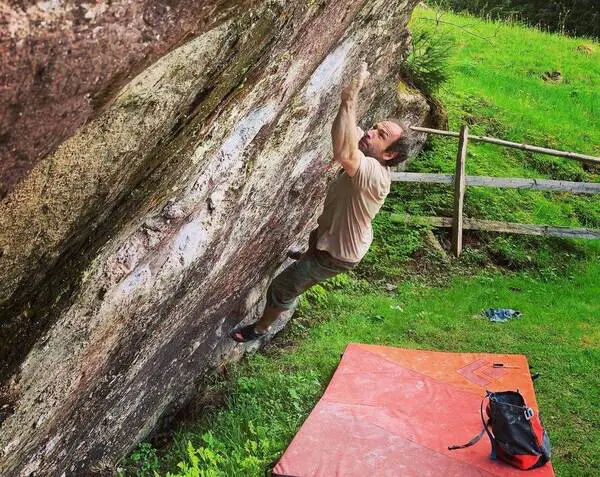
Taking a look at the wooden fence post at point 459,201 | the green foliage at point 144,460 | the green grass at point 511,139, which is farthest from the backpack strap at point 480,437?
the wooden fence post at point 459,201

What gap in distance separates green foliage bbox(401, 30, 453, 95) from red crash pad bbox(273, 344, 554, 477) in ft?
20.8

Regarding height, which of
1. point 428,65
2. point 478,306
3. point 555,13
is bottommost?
point 478,306

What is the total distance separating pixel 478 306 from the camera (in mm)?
9891

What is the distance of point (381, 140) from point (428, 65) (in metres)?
8.32

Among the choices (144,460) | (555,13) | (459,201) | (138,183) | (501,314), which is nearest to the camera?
(138,183)

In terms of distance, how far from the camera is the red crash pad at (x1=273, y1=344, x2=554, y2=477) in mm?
6383

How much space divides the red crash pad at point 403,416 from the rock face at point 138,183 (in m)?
1.54

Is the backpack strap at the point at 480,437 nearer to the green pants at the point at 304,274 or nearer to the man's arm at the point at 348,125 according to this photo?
the green pants at the point at 304,274

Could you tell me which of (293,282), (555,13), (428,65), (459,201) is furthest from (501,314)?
(555,13)

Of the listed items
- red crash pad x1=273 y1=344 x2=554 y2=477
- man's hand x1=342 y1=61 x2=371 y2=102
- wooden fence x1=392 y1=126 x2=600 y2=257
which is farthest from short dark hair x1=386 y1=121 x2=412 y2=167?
wooden fence x1=392 y1=126 x2=600 y2=257

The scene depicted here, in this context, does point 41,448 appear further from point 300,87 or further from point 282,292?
point 300,87

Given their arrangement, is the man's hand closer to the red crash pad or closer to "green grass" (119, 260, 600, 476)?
the red crash pad

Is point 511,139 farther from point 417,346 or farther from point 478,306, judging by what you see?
point 417,346

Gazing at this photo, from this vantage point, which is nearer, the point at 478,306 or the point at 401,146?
the point at 401,146
